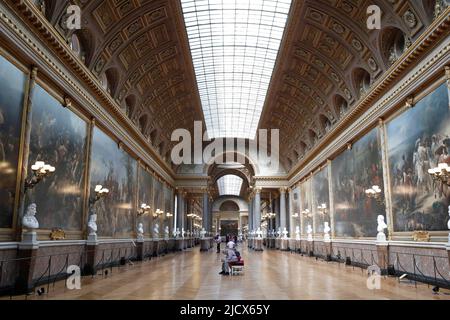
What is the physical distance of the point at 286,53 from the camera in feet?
78.9

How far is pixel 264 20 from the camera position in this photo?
24297 mm

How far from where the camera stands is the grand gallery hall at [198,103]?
1201cm

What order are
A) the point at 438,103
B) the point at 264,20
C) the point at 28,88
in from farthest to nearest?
1. the point at 264,20
2. the point at 438,103
3. the point at 28,88

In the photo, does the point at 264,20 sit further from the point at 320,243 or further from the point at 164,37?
the point at 320,243

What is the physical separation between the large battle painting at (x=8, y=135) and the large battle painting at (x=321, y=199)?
2155 centimetres

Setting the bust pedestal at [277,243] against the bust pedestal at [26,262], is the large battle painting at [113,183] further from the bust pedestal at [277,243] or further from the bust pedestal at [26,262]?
the bust pedestal at [277,243]

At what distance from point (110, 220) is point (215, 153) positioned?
27518 mm

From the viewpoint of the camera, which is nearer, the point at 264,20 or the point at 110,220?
the point at 110,220

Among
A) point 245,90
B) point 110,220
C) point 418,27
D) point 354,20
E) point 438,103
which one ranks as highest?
point 245,90

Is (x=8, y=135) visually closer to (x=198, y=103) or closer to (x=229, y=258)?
(x=229, y=258)

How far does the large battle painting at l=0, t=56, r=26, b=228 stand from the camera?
11.1m
